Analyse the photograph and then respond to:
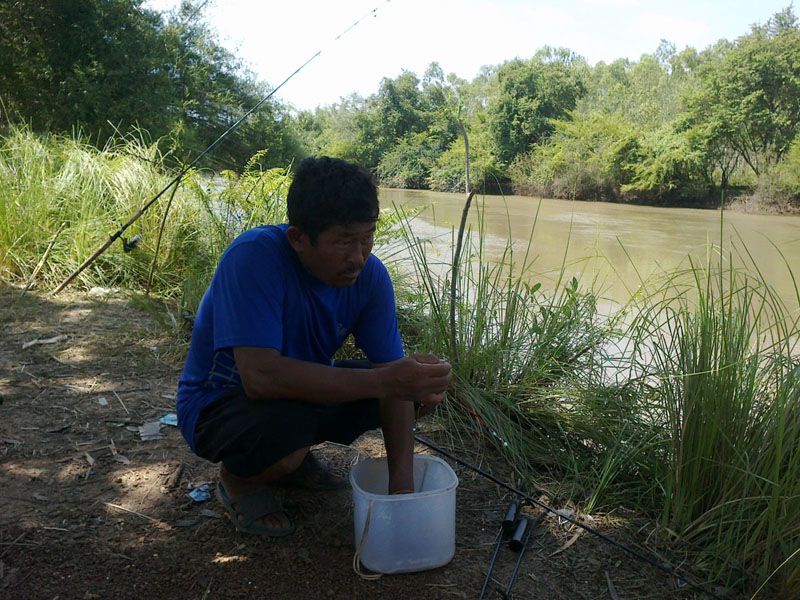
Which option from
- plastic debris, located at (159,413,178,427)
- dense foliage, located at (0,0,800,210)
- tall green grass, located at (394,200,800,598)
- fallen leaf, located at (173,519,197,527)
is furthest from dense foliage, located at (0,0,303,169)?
fallen leaf, located at (173,519,197,527)

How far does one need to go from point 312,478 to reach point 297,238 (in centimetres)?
83

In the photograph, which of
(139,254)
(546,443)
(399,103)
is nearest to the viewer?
(546,443)

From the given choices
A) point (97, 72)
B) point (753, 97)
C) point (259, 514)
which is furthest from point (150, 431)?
point (753, 97)

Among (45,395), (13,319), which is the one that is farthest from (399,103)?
(45,395)

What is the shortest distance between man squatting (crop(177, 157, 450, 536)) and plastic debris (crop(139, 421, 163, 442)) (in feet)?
2.14

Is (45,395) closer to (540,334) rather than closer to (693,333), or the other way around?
(540,334)

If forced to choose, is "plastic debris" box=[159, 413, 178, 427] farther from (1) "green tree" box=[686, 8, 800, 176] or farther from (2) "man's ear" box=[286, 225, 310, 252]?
(1) "green tree" box=[686, 8, 800, 176]

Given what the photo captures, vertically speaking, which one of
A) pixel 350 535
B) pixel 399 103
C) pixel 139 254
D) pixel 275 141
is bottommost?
pixel 350 535

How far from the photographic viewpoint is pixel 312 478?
6.71 feet

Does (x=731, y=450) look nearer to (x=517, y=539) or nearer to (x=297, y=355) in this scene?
(x=517, y=539)

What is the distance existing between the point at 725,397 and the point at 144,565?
5.37 ft

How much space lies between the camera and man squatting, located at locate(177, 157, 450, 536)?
5.00 ft

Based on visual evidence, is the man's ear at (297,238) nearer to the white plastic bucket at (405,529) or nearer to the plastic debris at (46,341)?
the white plastic bucket at (405,529)

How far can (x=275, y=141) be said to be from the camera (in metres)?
12.0
